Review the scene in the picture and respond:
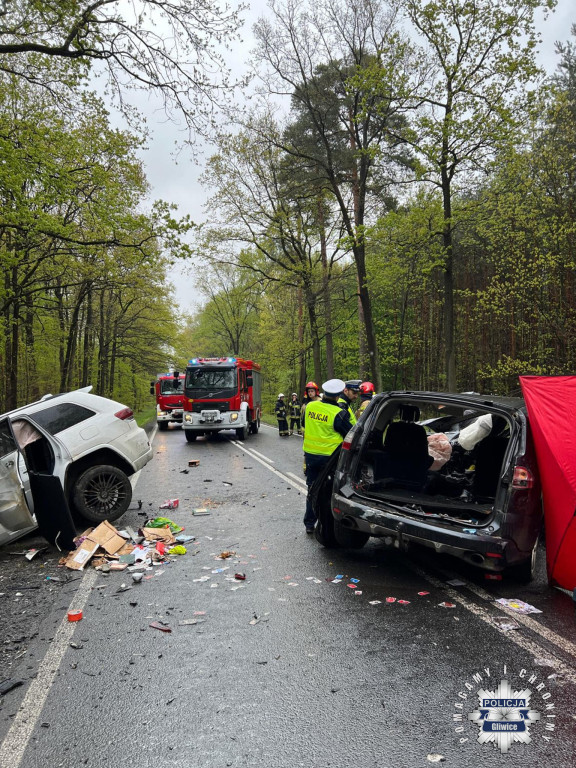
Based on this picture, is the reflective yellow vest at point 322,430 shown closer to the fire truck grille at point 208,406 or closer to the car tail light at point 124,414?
the car tail light at point 124,414

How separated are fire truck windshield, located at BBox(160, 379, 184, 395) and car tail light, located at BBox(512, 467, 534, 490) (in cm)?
2448

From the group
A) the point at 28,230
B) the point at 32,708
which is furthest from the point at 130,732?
the point at 28,230

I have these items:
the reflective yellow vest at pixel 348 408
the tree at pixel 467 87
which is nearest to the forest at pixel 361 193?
the tree at pixel 467 87

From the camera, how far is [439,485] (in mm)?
6055

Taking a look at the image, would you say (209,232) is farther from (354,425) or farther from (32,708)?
(32,708)

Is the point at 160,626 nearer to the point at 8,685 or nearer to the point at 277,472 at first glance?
the point at 8,685

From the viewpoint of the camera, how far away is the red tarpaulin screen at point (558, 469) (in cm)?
414

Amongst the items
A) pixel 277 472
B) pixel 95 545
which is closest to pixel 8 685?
pixel 95 545

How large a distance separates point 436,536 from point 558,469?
3.73ft

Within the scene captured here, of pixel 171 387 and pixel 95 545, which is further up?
pixel 171 387

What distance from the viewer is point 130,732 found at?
270cm

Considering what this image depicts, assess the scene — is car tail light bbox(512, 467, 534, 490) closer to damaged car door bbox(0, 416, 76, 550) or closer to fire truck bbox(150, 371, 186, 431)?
damaged car door bbox(0, 416, 76, 550)

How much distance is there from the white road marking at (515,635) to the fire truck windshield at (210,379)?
14.4m

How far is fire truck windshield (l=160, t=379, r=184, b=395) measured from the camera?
27578 millimetres
